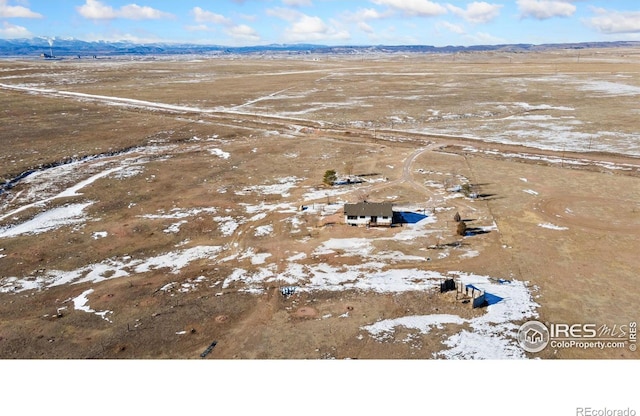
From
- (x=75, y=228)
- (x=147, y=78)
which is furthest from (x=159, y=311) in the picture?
(x=147, y=78)

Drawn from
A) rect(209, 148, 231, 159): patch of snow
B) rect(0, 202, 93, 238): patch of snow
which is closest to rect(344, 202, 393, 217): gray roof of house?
rect(0, 202, 93, 238): patch of snow

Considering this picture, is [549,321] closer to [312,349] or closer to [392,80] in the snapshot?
[312,349]

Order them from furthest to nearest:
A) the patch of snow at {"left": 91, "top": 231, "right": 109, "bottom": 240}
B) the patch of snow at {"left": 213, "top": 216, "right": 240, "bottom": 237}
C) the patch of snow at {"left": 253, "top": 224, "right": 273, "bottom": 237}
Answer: the patch of snow at {"left": 213, "top": 216, "right": 240, "bottom": 237} < the patch of snow at {"left": 253, "top": 224, "right": 273, "bottom": 237} < the patch of snow at {"left": 91, "top": 231, "right": 109, "bottom": 240}

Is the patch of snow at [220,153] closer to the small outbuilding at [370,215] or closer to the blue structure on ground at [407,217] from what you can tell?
the small outbuilding at [370,215]

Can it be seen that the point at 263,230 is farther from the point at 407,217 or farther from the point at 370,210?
the point at 407,217

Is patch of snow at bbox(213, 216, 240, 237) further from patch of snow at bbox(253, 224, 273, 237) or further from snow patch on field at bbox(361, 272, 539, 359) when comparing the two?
snow patch on field at bbox(361, 272, 539, 359)

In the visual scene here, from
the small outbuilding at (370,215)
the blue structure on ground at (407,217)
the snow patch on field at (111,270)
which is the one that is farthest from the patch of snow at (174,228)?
the blue structure on ground at (407,217)

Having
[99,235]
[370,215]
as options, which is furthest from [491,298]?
[99,235]
